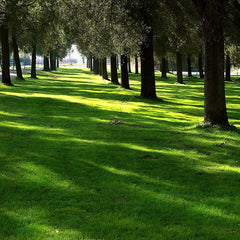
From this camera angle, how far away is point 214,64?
44.0 feet

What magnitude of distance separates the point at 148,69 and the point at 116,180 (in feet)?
54.2

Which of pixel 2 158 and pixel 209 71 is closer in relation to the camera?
pixel 2 158

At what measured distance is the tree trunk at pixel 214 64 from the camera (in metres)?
12.9

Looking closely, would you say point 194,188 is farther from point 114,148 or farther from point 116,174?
point 114,148

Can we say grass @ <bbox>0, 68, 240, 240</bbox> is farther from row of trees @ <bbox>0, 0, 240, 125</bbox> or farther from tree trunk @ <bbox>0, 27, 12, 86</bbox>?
tree trunk @ <bbox>0, 27, 12, 86</bbox>

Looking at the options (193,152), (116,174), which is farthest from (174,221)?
→ (193,152)

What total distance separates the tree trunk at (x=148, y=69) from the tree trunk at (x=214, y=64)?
8913mm

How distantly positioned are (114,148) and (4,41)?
79.2 feet

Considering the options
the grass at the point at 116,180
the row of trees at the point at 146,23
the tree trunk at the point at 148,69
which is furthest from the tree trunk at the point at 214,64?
the tree trunk at the point at 148,69

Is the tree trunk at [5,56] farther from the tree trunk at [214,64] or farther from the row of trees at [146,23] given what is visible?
the tree trunk at [214,64]

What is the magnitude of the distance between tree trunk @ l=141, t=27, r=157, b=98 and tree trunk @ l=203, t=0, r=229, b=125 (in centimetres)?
891

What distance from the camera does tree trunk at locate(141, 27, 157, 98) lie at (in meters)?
23.2

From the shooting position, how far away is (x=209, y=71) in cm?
1355

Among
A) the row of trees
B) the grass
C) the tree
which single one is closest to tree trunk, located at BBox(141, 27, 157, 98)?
the row of trees
